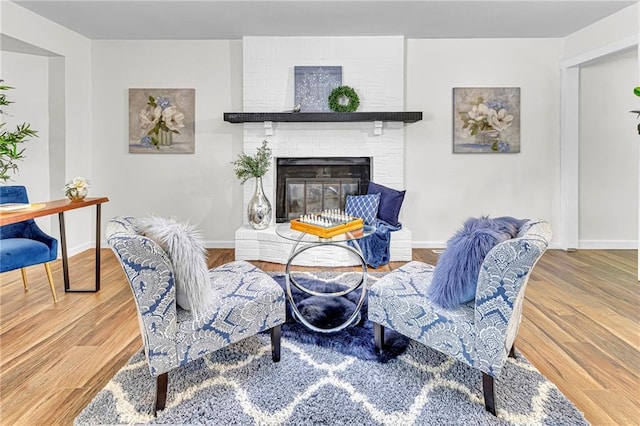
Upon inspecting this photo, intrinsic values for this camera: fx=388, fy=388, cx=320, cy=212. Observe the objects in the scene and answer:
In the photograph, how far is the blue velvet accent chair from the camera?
2654 millimetres

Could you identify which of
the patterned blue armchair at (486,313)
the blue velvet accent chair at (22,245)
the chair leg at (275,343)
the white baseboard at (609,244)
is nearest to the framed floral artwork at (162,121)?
the blue velvet accent chair at (22,245)

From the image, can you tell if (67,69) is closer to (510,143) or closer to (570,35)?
(510,143)

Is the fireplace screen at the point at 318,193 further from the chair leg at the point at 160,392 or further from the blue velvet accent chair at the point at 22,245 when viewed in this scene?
the chair leg at the point at 160,392

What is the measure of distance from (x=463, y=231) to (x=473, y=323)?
40 centimetres

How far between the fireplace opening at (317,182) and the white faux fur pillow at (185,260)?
291 cm

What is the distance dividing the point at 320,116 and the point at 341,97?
13.5 inches

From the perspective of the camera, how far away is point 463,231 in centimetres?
175

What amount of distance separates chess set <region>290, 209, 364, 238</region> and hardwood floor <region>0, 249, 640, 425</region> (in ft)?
3.92

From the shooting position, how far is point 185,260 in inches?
64.1

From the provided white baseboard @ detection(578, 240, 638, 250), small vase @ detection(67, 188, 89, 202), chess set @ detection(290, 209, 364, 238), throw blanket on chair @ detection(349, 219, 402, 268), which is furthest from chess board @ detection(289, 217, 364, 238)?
white baseboard @ detection(578, 240, 638, 250)

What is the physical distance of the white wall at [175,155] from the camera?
15.1ft

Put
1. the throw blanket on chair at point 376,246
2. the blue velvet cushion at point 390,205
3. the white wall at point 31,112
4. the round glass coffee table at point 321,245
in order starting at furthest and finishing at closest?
the blue velvet cushion at point 390,205 → the white wall at point 31,112 → the throw blanket on chair at point 376,246 → the round glass coffee table at point 321,245

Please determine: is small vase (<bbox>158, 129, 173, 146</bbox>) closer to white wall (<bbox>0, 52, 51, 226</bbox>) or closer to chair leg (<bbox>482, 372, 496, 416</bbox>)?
white wall (<bbox>0, 52, 51, 226</bbox>)

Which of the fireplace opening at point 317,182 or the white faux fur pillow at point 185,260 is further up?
the fireplace opening at point 317,182
